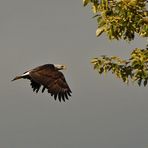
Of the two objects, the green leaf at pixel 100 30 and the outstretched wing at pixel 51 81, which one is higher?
the green leaf at pixel 100 30

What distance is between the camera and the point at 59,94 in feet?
71.4

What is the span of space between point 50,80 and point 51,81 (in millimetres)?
A: 54

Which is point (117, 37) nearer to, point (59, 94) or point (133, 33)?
point (133, 33)

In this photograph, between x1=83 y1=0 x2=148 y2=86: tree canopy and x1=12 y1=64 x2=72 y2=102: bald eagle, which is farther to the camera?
x1=12 y1=64 x2=72 y2=102: bald eagle

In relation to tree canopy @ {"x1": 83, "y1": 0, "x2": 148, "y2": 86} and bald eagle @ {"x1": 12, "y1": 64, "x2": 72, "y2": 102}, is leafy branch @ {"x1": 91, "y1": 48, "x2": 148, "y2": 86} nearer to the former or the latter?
tree canopy @ {"x1": 83, "y1": 0, "x2": 148, "y2": 86}

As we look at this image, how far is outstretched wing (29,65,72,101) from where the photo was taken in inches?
857

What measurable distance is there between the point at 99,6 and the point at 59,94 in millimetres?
8777

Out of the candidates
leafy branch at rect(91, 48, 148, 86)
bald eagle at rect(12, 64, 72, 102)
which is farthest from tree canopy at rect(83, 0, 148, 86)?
bald eagle at rect(12, 64, 72, 102)

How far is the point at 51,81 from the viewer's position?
22.0 m

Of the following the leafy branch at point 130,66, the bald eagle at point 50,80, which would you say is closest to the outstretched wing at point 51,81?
the bald eagle at point 50,80

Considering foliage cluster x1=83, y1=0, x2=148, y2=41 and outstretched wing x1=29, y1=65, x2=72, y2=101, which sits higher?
foliage cluster x1=83, y1=0, x2=148, y2=41

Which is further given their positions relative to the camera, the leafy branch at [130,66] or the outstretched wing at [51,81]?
the outstretched wing at [51,81]

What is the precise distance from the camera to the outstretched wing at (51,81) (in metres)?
21.8

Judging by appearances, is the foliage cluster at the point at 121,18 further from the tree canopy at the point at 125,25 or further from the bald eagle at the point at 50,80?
the bald eagle at the point at 50,80
